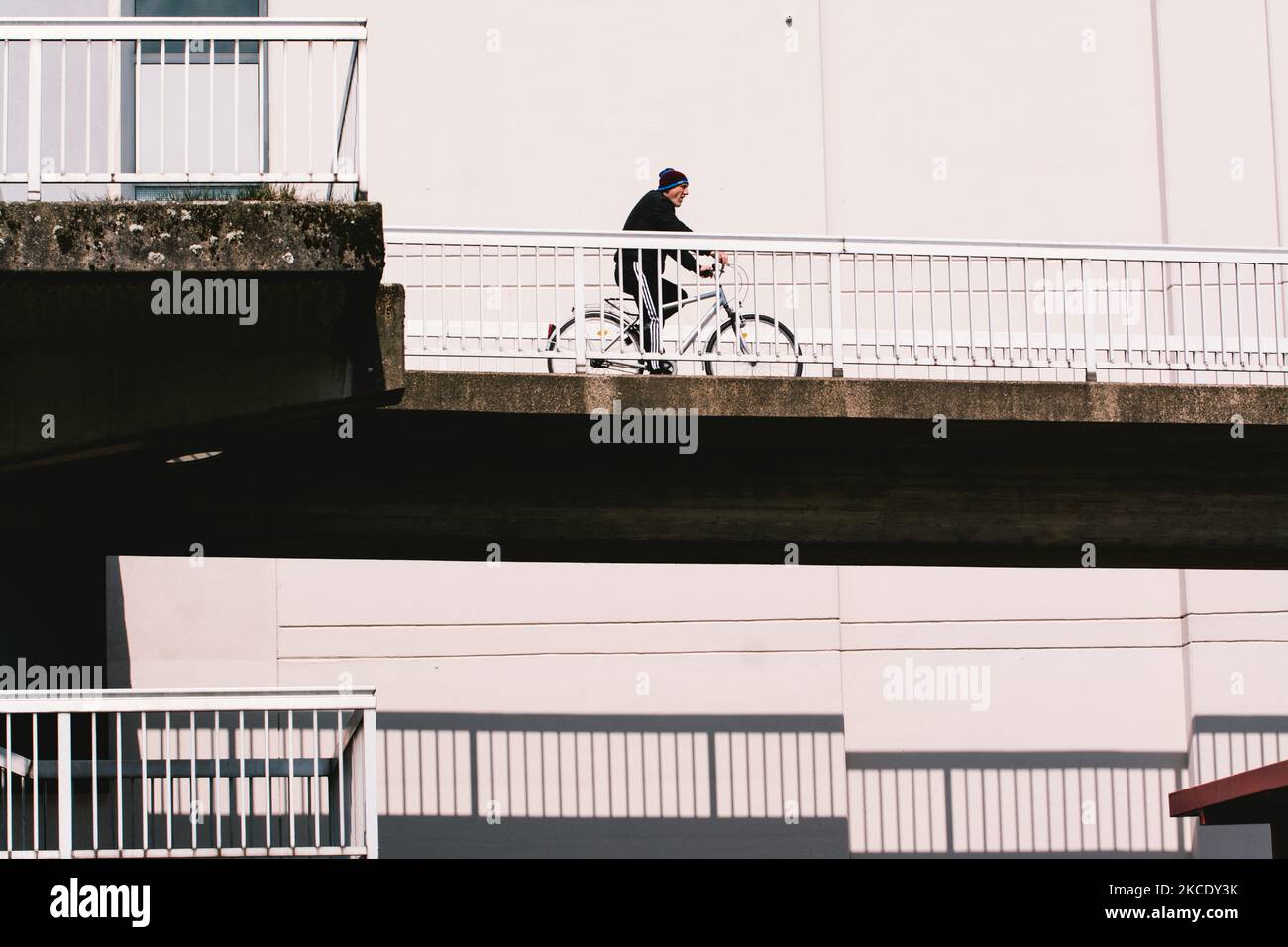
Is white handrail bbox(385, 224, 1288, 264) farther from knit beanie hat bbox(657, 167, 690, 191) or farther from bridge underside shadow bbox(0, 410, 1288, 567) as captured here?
bridge underside shadow bbox(0, 410, 1288, 567)

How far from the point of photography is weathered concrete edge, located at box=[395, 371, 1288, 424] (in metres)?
13.2

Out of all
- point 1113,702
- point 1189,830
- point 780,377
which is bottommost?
point 1189,830

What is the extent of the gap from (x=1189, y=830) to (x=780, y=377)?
8.67m

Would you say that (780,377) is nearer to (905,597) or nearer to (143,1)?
(905,597)

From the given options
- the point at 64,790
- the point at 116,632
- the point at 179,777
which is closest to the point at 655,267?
the point at 64,790

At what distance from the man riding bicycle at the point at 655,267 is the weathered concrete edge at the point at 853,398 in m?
0.54

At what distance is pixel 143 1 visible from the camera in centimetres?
2034

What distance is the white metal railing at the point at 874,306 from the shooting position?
44.8ft

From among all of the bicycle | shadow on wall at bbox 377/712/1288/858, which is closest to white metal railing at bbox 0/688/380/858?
shadow on wall at bbox 377/712/1288/858

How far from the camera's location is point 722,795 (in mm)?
18906

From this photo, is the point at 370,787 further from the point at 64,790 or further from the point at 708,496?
the point at 708,496
